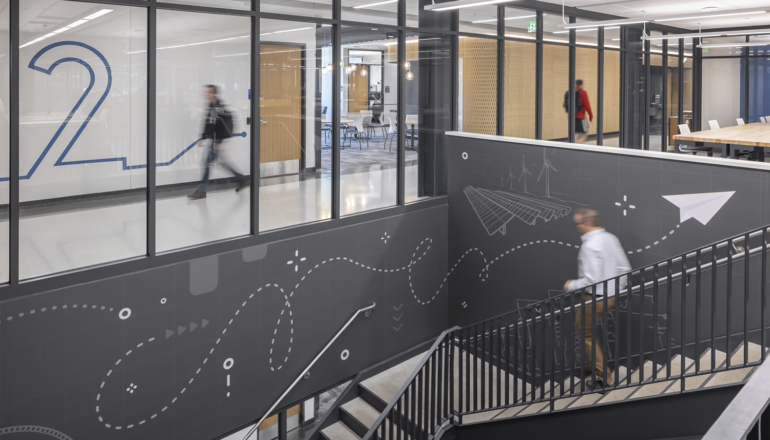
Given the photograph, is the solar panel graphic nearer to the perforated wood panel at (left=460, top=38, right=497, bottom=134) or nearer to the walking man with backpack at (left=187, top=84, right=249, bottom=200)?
the perforated wood panel at (left=460, top=38, right=497, bottom=134)

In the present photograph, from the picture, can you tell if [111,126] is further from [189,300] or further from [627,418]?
[627,418]

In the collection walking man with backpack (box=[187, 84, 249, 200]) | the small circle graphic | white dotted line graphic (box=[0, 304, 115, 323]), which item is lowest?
the small circle graphic

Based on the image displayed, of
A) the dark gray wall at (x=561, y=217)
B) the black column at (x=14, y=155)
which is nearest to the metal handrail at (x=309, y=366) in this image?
the dark gray wall at (x=561, y=217)

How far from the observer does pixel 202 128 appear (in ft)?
17.9

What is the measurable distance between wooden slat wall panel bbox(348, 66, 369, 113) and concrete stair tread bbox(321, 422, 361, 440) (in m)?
3.79

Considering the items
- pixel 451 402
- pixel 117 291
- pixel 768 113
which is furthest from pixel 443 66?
pixel 768 113

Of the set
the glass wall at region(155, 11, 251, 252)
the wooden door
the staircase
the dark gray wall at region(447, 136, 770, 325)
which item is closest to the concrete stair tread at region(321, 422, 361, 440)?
the staircase

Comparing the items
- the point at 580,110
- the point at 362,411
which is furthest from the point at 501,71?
the point at 362,411

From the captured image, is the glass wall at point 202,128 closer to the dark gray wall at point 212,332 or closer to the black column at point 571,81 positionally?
the dark gray wall at point 212,332

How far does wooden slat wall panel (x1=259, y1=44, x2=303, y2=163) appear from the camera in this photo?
19.4 ft

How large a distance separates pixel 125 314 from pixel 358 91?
3515mm

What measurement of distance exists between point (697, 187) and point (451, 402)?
9.96ft

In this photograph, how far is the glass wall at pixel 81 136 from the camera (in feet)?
14.5

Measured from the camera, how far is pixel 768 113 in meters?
14.0
